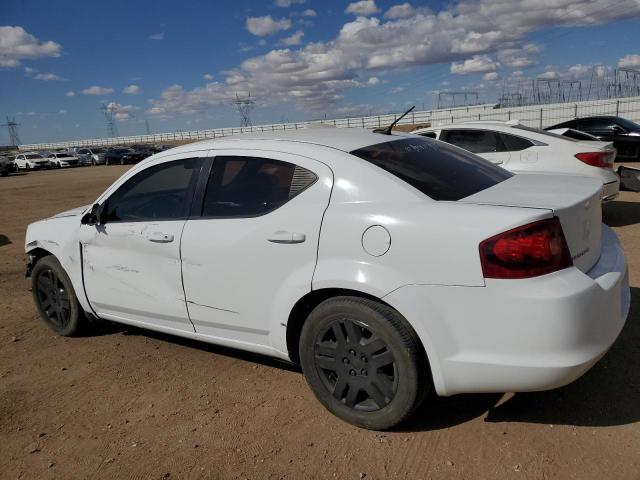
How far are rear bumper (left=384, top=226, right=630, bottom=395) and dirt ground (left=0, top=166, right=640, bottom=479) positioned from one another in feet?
1.30

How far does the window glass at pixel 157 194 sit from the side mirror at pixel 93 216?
2.9 inches

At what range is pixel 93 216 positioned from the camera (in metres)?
4.04

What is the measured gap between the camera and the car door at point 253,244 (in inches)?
115

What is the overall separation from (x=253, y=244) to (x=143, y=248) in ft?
3.30

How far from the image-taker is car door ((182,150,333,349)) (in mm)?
2926

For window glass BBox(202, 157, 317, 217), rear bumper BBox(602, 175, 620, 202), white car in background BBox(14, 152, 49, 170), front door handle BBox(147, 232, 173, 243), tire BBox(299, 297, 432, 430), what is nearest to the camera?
tire BBox(299, 297, 432, 430)

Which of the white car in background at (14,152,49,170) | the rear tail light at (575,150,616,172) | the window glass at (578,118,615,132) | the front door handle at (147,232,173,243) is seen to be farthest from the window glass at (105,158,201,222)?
the white car in background at (14,152,49,170)

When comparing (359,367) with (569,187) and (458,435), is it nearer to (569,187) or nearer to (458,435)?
(458,435)

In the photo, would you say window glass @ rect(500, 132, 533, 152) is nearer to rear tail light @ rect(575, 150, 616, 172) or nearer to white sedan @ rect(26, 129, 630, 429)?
rear tail light @ rect(575, 150, 616, 172)

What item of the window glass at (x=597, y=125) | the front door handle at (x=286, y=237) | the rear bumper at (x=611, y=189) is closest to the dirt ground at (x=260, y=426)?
the front door handle at (x=286, y=237)

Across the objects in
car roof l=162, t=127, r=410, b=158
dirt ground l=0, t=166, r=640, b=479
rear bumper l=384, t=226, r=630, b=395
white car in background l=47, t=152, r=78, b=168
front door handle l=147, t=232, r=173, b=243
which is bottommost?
white car in background l=47, t=152, r=78, b=168

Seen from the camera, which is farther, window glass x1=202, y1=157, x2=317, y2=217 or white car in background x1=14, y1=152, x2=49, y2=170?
white car in background x1=14, y1=152, x2=49, y2=170

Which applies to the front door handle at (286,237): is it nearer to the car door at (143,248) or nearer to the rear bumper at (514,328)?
the rear bumper at (514,328)

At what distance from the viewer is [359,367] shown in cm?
283
